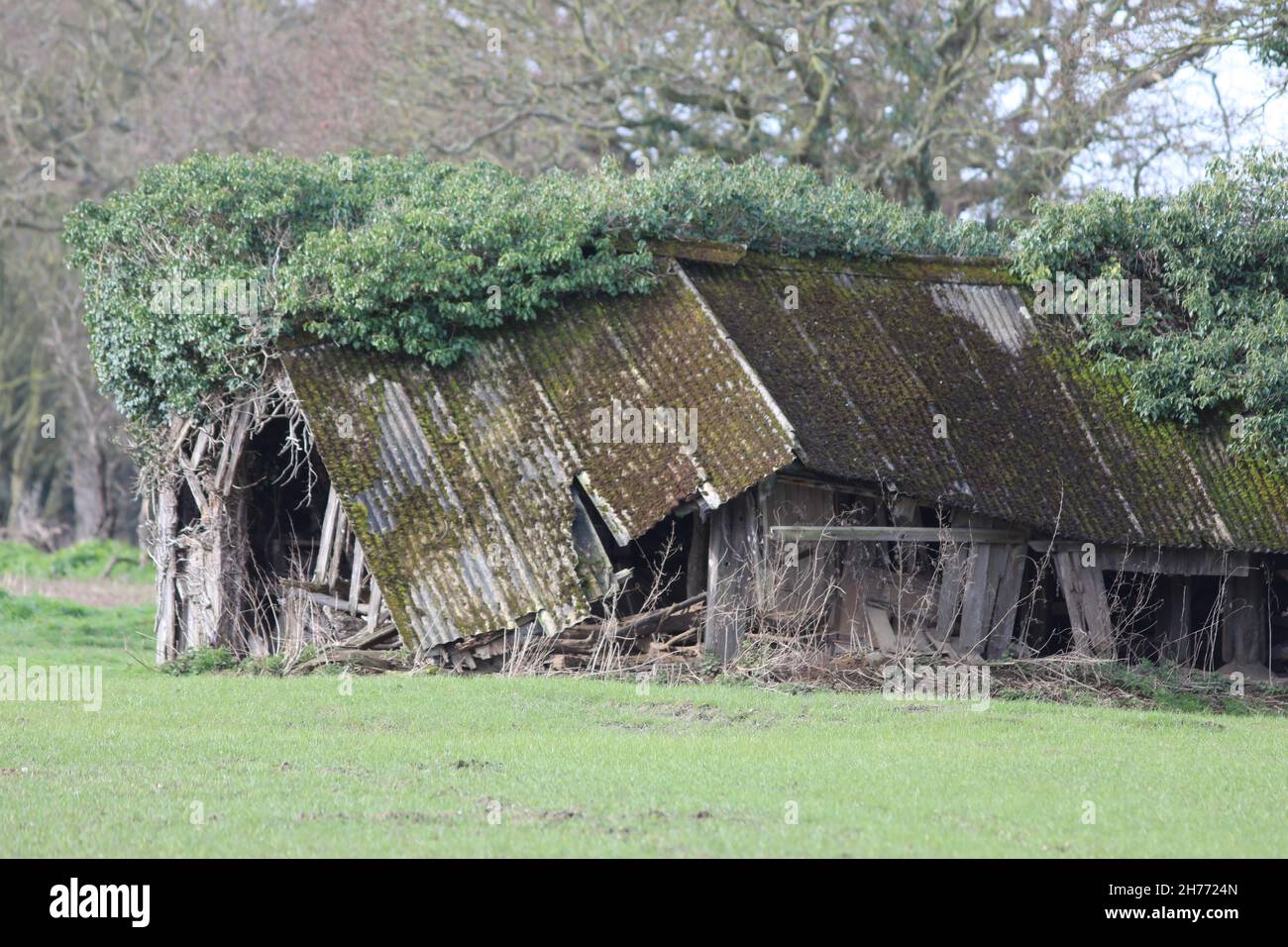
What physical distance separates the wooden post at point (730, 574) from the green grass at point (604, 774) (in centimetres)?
124

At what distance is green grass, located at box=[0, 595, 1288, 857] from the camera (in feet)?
32.7

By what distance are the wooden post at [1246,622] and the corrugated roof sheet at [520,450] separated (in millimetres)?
8282

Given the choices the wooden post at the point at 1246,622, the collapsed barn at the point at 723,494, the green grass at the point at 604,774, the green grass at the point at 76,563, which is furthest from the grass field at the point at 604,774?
the green grass at the point at 76,563

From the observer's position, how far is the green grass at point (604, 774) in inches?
392

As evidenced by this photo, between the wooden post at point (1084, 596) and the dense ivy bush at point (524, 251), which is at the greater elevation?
the dense ivy bush at point (524, 251)

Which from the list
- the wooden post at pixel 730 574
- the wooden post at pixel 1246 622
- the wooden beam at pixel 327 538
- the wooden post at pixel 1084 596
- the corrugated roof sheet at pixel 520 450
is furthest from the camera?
the wooden post at pixel 1246 622

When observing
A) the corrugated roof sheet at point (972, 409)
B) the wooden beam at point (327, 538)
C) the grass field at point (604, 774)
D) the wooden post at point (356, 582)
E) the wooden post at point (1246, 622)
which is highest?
the corrugated roof sheet at point (972, 409)

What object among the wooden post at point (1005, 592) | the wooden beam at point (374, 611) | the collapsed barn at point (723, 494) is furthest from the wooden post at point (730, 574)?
the wooden beam at point (374, 611)

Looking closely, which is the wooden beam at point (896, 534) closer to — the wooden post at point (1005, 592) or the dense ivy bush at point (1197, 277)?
the wooden post at point (1005, 592)

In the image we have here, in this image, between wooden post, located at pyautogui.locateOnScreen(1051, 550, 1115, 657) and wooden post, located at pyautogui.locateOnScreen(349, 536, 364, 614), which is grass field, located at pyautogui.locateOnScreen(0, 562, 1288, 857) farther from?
wooden post, located at pyautogui.locateOnScreen(1051, 550, 1115, 657)

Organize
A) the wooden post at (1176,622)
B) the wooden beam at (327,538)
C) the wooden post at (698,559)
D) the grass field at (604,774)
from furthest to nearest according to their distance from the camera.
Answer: the wooden post at (1176,622) → the wooden beam at (327,538) → the wooden post at (698,559) → the grass field at (604,774)

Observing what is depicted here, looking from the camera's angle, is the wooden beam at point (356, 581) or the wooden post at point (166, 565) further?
the wooden post at point (166, 565)

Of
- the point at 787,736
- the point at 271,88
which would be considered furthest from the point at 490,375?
the point at 271,88
